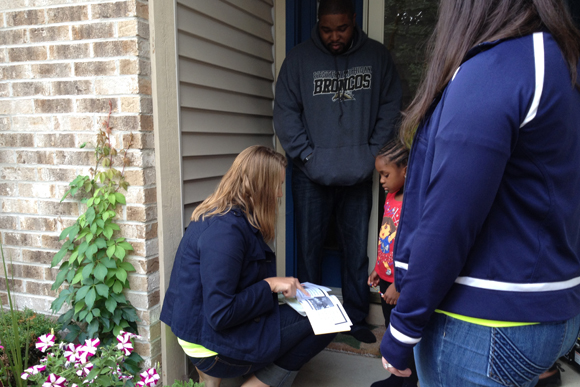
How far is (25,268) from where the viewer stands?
2332 millimetres

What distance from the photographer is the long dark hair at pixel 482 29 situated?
915mm

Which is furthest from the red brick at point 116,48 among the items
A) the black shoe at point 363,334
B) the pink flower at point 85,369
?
the black shoe at point 363,334

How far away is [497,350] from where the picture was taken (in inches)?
37.4

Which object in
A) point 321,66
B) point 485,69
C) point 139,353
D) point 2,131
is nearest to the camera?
point 485,69

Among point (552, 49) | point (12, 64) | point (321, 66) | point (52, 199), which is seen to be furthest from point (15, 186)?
point (552, 49)

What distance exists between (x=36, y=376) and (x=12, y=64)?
4.86ft

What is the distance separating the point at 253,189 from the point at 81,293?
2.96 feet

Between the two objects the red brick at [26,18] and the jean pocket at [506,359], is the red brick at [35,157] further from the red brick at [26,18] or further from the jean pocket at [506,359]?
the jean pocket at [506,359]

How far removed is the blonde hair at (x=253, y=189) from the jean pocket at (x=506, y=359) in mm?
1198

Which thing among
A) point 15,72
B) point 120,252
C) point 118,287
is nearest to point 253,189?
point 120,252

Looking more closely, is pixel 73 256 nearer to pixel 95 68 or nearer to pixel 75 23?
pixel 95 68

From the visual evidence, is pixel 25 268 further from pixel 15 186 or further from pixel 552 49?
pixel 552 49

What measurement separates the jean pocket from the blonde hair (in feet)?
3.93

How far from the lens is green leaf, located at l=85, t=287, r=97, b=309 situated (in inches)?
77.7
